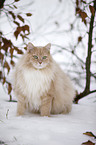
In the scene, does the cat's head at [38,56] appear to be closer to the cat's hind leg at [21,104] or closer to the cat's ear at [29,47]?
the cat's ear at [29,47]

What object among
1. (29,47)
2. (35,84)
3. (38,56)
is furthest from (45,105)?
(29,47)

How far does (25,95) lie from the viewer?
2615mm

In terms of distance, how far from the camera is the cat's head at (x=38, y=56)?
2.59 m

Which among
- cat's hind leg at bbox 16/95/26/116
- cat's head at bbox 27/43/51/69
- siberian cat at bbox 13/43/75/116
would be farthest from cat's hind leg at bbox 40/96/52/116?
cat's head at bbox 27/43/51/69

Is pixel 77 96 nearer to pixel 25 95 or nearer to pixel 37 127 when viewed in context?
pixel 25 95

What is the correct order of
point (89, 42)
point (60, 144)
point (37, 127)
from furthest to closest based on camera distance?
point (89, 42)
point (37, 127)
point (60, 144)

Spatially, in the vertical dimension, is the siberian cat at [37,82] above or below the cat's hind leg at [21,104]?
above

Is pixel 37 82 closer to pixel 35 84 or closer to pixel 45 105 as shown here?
pixel 35 84

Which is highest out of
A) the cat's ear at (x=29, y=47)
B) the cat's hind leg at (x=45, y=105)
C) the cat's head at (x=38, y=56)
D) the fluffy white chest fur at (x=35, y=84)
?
the cat's ear at (x=29, y=47)

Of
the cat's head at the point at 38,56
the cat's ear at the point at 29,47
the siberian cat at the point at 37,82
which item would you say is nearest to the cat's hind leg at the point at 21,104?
the siberian cat at the point at 37,82

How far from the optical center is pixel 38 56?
8.71 ft

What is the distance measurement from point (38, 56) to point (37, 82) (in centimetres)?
43

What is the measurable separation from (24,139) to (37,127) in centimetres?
33

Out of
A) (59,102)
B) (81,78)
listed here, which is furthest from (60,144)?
(81,78)
